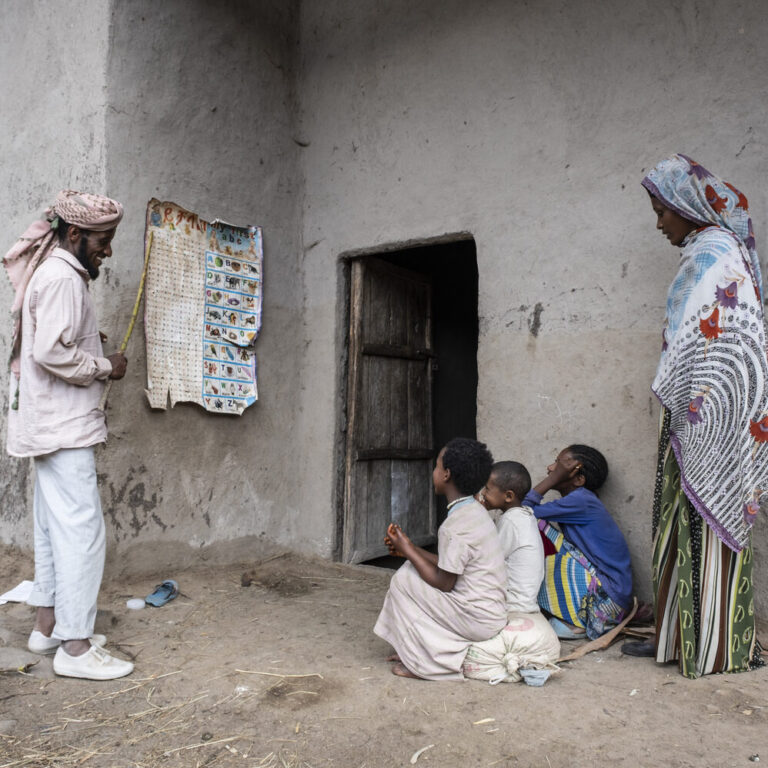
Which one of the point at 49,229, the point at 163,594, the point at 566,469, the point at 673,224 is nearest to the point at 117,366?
the point at 49,229

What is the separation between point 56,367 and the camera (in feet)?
8.95

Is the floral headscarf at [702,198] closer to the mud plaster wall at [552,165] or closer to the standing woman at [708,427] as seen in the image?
the standing woman at [708,427]

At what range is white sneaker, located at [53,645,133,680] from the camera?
8.88 feet

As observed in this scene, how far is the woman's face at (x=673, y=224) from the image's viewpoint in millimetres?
2902

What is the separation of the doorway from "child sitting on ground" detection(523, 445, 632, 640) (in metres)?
1.76

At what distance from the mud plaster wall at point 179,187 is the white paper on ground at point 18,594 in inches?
16.6

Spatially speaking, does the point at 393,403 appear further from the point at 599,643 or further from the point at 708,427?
the point at 708,427

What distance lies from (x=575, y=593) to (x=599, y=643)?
248 millimetres

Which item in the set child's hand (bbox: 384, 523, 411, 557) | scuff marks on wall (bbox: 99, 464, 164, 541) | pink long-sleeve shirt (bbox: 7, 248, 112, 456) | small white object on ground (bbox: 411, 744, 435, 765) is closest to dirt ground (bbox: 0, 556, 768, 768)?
small white object on ground (bbox: 411, 744, 435, 765)

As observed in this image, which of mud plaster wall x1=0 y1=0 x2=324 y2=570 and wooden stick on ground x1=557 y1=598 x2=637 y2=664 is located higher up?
mud plaster wall x1=0 y1=0 x2=324 y2=570

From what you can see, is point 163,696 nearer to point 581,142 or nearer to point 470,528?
point 470,528

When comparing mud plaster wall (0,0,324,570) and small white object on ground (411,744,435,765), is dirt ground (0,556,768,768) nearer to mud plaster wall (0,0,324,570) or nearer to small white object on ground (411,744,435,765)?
small white object on ground (411,744,435,765)

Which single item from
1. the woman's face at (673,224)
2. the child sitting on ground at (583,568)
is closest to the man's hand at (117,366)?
the child sitting on ground at (583,568)

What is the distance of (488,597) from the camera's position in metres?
2.72
